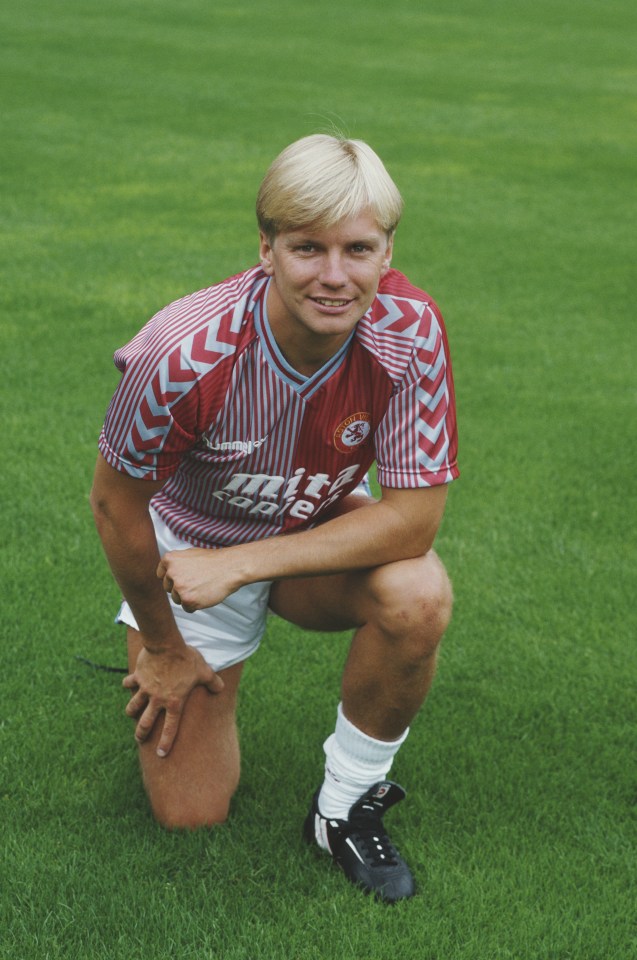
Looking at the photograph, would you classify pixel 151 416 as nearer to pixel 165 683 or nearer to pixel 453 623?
pixel 165 683

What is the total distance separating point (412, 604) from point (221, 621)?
0.60 m

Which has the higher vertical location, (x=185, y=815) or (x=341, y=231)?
(x=341, y=231)

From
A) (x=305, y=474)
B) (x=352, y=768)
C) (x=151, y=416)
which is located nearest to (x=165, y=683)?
(x=352, y=768)

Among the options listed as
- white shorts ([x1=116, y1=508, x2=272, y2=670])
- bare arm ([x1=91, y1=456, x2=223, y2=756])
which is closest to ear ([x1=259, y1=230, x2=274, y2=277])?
bare arm ([x1=91, y1=456, x2=223, y2=756])

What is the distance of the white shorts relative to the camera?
3225mm

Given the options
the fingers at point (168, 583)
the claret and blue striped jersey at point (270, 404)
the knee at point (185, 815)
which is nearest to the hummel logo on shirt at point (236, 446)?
the claret and blue striped jersey at point (270, 404)

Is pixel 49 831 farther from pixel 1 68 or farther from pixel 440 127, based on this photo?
pixel 1 68

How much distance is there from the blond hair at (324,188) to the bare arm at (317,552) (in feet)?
2.03

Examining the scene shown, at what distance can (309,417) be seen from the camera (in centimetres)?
287

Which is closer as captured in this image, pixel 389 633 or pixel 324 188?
pixel 324 188

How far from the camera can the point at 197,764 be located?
312cm

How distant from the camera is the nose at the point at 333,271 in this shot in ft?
8.66

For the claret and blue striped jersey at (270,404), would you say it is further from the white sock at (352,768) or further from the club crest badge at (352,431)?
the white sock at (352,768)

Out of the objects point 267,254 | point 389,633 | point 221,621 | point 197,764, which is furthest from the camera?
point 221,621
